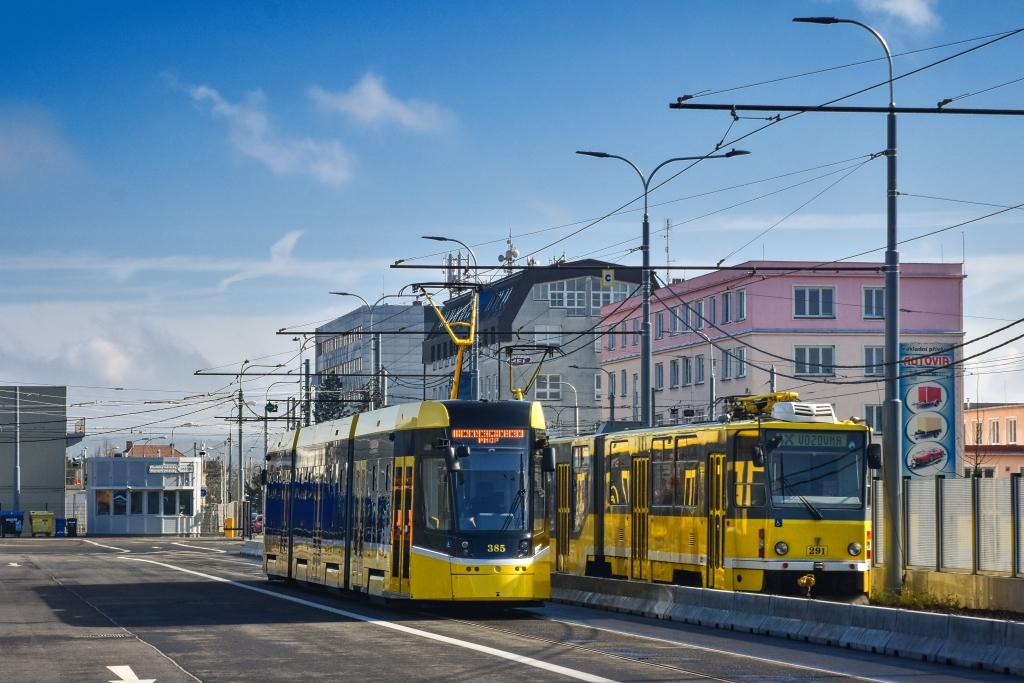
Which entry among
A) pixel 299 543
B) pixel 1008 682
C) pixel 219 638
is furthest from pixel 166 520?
pixel 1008 682

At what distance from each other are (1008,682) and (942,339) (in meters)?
69.6

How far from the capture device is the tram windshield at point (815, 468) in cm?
2756

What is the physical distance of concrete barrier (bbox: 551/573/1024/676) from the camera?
683 inches

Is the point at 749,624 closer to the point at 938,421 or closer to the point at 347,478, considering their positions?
the point at 347,478

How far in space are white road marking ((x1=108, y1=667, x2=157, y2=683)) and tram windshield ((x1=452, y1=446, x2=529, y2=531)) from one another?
868 centimetres

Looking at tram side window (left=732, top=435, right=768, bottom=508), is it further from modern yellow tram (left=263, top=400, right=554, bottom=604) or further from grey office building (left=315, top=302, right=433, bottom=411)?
grey office building (left=315, top=302, right=433, bottom=411)

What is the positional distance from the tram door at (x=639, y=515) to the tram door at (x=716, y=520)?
2909 mm

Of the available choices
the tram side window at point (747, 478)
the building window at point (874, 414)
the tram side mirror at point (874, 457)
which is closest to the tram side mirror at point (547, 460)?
the tram side window at point (747, 478)

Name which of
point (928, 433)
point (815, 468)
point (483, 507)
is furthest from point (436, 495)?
point (928, 433)

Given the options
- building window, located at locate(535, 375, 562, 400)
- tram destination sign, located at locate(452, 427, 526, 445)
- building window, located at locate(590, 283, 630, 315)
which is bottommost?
tram destination sign, located at locate(452, 427, 526, 445)

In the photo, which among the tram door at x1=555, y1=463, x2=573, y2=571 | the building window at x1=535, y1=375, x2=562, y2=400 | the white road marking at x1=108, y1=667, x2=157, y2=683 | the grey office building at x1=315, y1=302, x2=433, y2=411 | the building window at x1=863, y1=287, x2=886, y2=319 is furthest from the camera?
the grey office building at x1=315, y1=302, x2=433, y2=411

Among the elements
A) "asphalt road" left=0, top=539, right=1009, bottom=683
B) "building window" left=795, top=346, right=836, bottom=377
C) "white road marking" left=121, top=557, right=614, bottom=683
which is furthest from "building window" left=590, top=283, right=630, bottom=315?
"asphalt road" left=0, top=539, right=1009, bottom=683

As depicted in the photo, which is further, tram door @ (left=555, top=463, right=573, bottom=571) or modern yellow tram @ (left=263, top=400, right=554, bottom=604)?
tram door @ (left=555, top=463, right=573, bottom=571)

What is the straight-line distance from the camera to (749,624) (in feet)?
76.0
